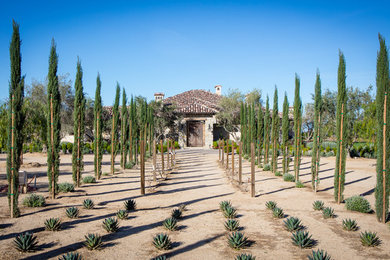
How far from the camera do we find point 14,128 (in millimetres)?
6375

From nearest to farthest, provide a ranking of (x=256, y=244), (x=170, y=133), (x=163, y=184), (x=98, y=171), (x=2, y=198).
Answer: (x=256, y=244)
(x=2, y=198)
(x=163, y=184)
(x=98, y=171)
(x=170, y=133)

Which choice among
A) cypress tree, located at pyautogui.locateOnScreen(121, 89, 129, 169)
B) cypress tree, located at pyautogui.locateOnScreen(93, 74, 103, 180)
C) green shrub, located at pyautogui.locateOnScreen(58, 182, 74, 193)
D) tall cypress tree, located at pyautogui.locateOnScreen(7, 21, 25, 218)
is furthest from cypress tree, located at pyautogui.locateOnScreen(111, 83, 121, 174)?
tall cypress tree, located at pyautogui.locateOnScreen(7, 21, 25, 218)

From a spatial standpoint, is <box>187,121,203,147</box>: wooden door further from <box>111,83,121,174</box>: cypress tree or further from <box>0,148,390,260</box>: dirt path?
<box>0,148,390,260</box>: dirt path

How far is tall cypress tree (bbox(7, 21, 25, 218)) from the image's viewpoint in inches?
249

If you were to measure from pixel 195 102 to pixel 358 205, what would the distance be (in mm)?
29143

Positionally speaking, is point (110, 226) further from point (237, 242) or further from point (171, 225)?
point (237, 242)

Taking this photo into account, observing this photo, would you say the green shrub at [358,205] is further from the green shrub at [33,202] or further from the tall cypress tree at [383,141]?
the green shrub at [33,202]

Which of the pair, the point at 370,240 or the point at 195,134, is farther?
the point at 195,134

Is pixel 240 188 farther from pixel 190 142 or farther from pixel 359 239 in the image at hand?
pixel 190 142

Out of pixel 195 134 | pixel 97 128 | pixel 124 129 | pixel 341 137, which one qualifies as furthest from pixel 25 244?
pixel 195 134

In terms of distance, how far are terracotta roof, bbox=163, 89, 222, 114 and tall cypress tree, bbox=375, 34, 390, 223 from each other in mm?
25436

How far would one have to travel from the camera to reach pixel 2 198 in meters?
8.22

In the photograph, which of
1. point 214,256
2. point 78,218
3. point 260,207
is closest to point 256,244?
point 214,256

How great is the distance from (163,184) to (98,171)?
3157 millimetres
